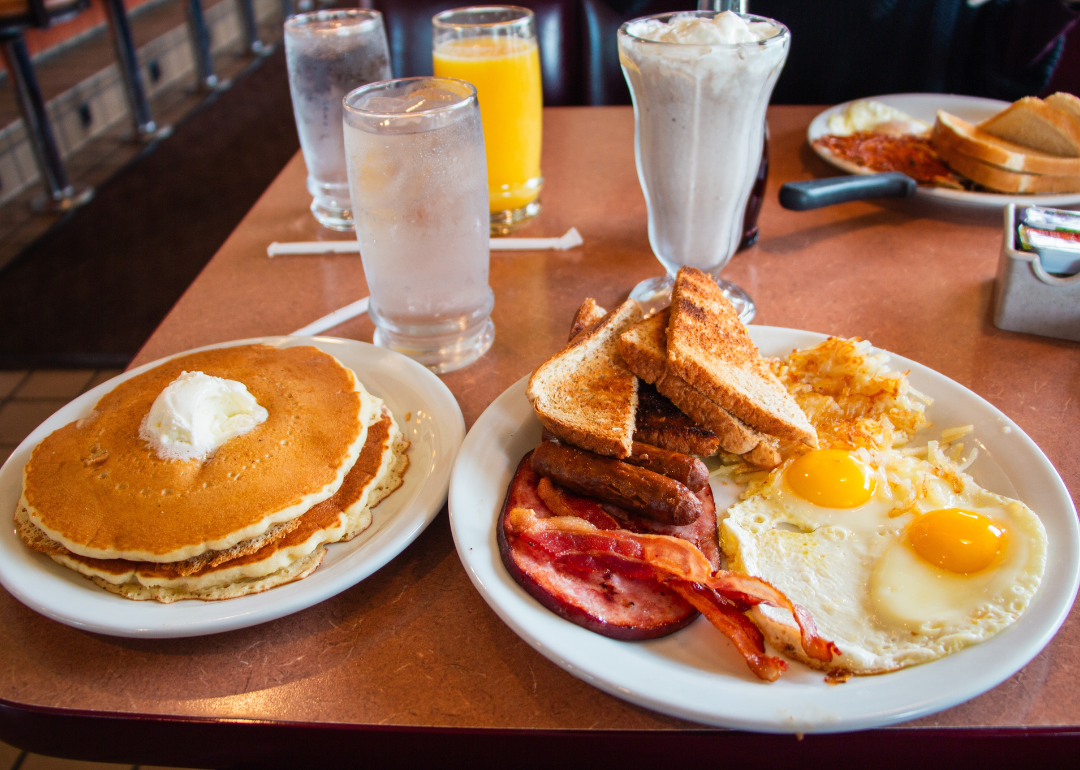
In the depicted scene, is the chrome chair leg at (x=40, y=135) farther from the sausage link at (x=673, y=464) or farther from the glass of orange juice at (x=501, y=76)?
the sausage link at (x=673, y=464)

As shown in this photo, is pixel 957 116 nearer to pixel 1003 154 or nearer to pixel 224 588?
pixel 1003 154

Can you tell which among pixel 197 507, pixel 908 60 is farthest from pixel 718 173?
pixel 908 60

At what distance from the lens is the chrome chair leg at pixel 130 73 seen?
558 cm

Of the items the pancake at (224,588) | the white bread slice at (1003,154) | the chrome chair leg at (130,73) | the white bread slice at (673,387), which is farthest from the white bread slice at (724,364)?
the chrome chair leg at (130,73)

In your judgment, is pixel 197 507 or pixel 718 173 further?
pixel 718 173

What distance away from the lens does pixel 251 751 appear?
859 millimetres

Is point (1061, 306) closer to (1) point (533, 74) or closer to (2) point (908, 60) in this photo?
(1) point (533, 74)

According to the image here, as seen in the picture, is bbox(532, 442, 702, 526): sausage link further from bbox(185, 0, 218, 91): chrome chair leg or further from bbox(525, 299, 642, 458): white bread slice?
bbox(185, 0, 218, 91): chrome chair leg

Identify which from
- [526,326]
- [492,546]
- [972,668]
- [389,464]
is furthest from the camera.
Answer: [526,326]

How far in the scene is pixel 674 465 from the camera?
102 cm

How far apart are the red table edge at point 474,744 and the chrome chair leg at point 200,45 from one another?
746 centimetres

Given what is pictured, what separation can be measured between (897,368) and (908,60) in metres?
2.66

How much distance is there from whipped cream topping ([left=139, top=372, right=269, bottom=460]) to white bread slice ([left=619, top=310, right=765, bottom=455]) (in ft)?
1.94

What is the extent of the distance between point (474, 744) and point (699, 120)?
3.68 ft
